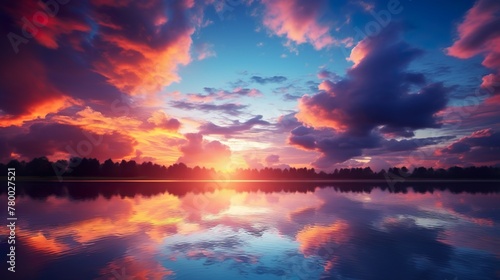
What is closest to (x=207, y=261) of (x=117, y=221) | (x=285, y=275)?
(x=285, y=275)

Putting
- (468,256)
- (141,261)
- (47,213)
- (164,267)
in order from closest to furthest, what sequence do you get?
(164,267)
(141,261)
(468,256)
(47,213)

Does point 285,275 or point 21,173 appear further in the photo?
point 21,173

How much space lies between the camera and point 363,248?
21656 millimetres

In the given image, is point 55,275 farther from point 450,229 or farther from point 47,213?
point 450,229

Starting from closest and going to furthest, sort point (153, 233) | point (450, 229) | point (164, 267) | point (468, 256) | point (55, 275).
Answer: point (55, 275) → point (164, 267) → point (468, 256) → point (153, 233) → point (450, 229)

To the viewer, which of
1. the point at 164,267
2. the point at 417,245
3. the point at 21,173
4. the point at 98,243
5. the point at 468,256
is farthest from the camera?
the point at 21,173

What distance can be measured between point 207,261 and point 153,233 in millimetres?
9987

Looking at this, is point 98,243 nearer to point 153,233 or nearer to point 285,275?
point 153,233

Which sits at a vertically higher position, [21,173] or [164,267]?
[21,173]

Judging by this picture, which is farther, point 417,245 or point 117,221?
point 117,221

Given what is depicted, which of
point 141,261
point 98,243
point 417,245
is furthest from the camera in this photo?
point 417,245

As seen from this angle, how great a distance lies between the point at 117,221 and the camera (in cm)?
3083

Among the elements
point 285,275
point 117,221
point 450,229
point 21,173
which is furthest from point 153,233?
point 21,173

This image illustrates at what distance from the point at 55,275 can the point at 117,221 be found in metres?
16.8
